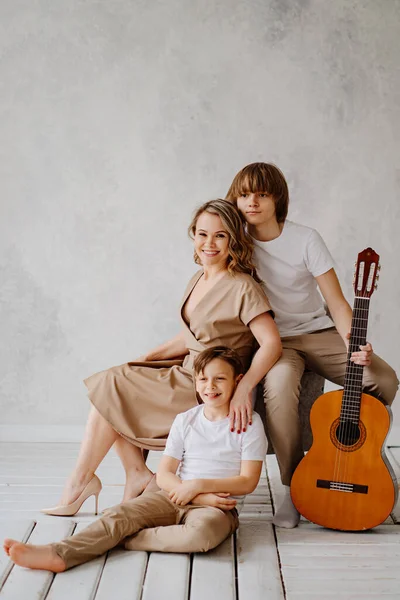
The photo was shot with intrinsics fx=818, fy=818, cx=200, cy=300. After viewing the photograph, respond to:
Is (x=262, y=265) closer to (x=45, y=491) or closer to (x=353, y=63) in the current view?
(x=45, y=491)

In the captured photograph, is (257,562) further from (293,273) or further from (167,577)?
(293,273)

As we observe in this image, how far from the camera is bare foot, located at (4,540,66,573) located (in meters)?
2.19

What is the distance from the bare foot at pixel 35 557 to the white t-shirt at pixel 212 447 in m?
0.53

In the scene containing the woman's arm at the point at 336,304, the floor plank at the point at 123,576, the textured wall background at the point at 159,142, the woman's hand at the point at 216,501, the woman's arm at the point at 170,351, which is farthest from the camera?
the textured wall background at the point at 159,142

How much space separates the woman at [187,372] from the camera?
2742 mm

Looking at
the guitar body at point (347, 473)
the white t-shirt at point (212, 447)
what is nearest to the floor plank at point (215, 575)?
the white t-shirt at point (212, 447)

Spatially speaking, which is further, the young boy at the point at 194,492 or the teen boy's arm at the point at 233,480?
the teen boy's arm at the point at 233,480

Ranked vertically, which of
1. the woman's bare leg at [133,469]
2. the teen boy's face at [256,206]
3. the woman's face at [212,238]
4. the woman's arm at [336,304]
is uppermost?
the teen boy's face at [256,206]

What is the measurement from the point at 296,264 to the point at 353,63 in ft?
4.78

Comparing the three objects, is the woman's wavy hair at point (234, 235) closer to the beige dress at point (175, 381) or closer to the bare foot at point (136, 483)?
the beige dress at point (175, 381)

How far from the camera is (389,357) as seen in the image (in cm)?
400

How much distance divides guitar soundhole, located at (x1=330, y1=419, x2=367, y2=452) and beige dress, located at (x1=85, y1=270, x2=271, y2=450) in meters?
0.40

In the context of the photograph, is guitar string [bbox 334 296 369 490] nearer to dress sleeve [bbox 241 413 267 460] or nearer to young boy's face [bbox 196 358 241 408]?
dress sleeve [bbox 241 413 267 460]

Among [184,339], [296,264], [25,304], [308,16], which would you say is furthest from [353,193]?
[25,304]
